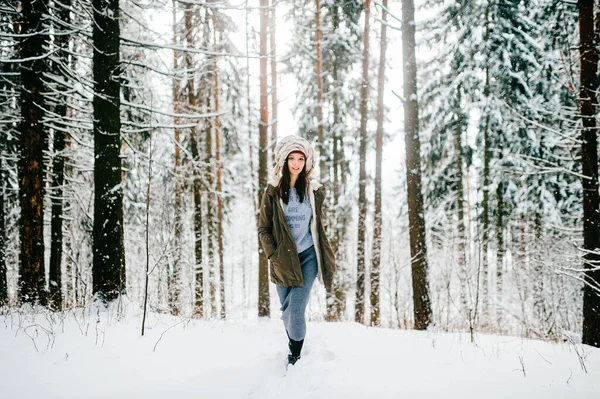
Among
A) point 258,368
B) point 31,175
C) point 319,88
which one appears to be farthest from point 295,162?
point 319,88

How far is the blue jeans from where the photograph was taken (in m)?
3.05

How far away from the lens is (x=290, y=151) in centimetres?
318

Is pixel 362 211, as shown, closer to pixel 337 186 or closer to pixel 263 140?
pixel 337 186

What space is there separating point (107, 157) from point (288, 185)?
331cm

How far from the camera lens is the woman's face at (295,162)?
10.4ft

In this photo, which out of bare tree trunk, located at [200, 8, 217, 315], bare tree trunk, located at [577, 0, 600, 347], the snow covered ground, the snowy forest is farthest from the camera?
bare tree trunk, located at [200, 8, 217, 315]

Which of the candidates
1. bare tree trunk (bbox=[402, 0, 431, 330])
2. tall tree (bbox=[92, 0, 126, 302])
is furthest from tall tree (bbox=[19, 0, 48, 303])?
bare tree trunk (bbox=[402, 0, 431, 330])

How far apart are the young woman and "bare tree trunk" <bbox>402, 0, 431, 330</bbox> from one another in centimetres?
352

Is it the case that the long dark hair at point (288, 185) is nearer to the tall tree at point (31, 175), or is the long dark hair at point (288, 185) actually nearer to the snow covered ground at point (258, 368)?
the snow covered ground at point (258, 368)

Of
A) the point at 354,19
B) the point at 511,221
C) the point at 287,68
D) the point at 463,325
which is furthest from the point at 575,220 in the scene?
the point at 287,68

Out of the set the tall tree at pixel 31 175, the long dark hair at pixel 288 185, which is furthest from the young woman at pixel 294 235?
the tall tree at pixel 31 175

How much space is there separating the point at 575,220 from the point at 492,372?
1148 centimetres

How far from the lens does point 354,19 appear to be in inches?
460

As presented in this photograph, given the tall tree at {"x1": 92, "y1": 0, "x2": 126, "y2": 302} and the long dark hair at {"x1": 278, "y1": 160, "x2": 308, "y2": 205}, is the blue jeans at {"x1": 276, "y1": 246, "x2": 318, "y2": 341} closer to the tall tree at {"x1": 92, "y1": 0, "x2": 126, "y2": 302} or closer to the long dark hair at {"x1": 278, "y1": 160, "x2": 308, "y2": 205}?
the long dark hair at {"x1": 278, "y1": 160, "x2": 308, "y2": 205}
